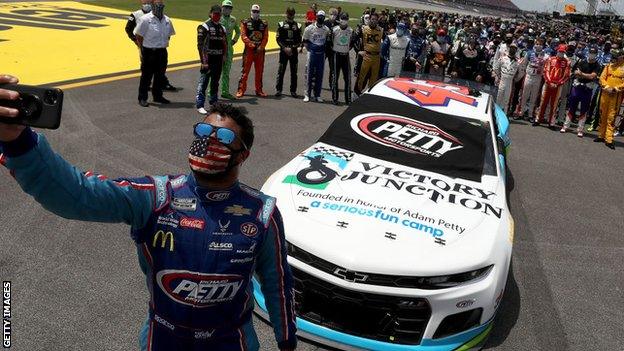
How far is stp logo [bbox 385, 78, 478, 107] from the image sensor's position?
553cm

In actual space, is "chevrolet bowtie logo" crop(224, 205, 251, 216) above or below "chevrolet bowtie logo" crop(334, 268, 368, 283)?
above

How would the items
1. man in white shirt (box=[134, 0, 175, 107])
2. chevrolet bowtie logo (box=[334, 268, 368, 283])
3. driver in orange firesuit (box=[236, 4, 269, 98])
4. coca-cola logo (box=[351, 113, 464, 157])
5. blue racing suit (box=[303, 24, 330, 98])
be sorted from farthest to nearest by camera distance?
blue racing suit (box=[303, 24, 330, 98]) < driver in orange firesuit (box=[236, 4, 269, 98]) < man in white shirt (box=[134, 0, 175, 107]) < coca-cola logo (box=[351, 113, 464, 157]) < chevrolet bowtie logo (box=[334, 268, 368, 283])

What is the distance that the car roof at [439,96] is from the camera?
5.41 metres

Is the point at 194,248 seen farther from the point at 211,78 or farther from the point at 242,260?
the point at 211,78

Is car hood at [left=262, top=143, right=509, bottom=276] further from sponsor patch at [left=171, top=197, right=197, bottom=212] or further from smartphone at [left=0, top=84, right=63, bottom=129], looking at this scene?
Result: smartphone at [left=0, top=84, right=63, bottom=129]

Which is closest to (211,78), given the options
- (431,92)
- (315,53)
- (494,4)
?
(315,53)

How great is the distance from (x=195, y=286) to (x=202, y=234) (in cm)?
19

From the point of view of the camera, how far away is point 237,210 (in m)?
1.77

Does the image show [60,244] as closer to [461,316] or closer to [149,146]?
[149,146]

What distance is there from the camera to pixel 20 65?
10531 mm

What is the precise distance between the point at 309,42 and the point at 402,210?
725 cm

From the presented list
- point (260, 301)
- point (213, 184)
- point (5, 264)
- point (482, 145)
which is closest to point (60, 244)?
point (5, 264)

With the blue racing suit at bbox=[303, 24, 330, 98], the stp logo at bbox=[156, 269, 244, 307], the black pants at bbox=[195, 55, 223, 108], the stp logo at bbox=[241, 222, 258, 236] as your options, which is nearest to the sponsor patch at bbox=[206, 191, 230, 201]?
the stp logo at bbox=[241, 222, 258, 236]

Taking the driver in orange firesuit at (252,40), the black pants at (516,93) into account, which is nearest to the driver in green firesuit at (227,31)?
the driver in orange firesuit at (252,40)
